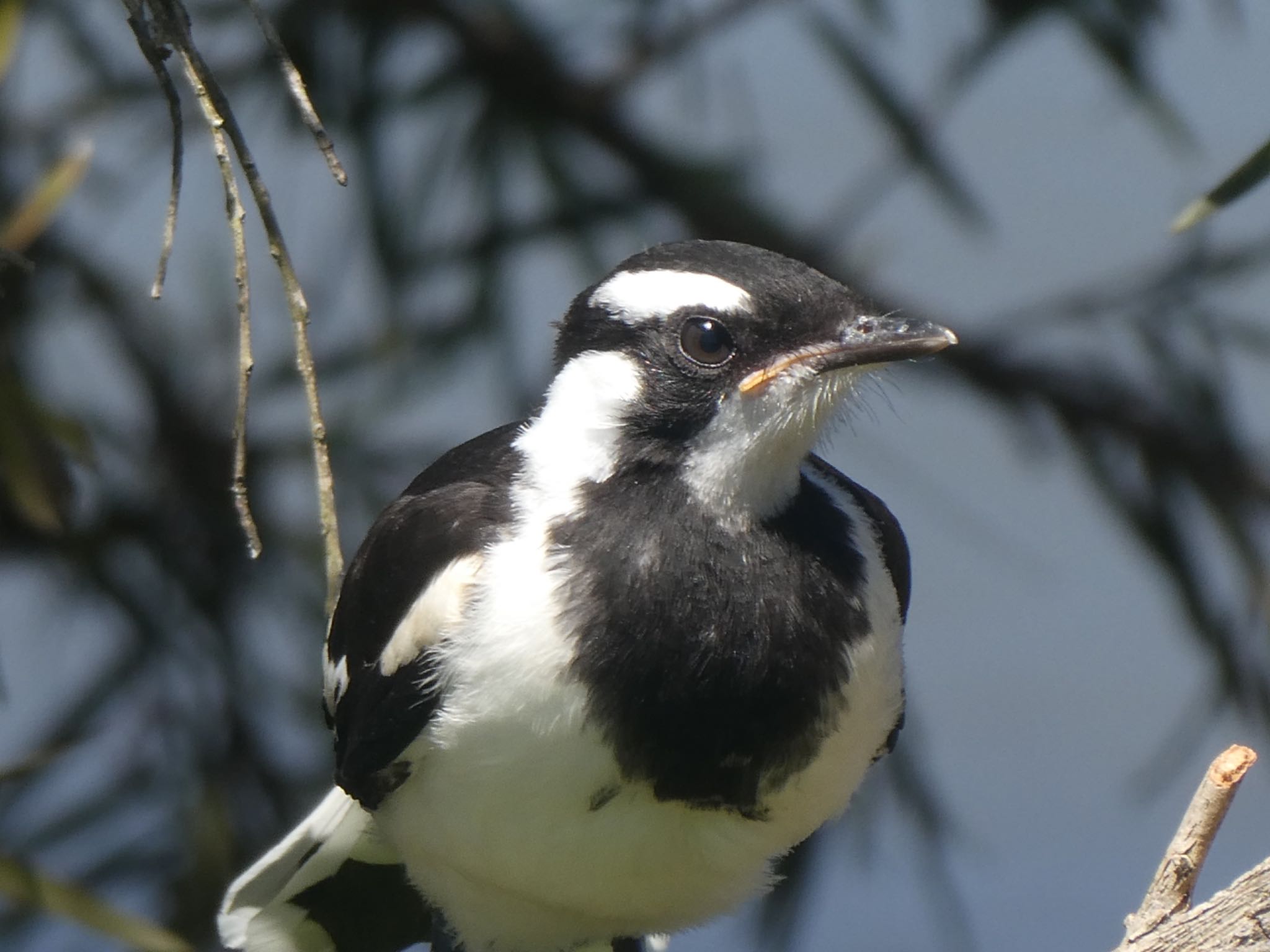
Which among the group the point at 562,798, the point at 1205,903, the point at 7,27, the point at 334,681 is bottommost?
the point at 1205,903

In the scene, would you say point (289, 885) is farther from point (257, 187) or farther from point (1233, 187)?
point (1233, 187)

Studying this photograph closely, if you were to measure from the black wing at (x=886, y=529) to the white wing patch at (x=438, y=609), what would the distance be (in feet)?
1.27

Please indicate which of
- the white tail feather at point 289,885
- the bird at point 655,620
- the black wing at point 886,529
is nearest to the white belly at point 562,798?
the bird at point 655,620

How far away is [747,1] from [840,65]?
0.20 meters

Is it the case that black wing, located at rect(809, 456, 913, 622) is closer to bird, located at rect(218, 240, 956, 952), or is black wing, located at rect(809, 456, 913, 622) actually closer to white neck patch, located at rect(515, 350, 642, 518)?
bird, located at rect(218, 240, 956, 952)

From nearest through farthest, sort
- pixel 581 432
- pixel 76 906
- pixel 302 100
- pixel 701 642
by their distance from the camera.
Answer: pixel 302 100
pixel 701 642
pixel 581 432
pixel 76 906

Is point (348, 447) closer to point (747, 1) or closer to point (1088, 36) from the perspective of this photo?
point (747, 1)

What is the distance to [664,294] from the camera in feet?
4.86

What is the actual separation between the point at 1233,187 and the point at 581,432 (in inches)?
23.2

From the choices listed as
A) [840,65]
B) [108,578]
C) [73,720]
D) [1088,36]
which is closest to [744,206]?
[840,65]

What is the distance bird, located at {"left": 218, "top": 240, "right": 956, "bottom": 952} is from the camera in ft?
4.64

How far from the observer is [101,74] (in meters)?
2.56

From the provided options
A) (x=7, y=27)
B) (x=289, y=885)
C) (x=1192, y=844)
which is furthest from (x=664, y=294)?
(x=289, y=885)

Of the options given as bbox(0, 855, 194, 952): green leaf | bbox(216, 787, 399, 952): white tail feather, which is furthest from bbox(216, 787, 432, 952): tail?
bbox(0, 855, 194, 952): green leaf
